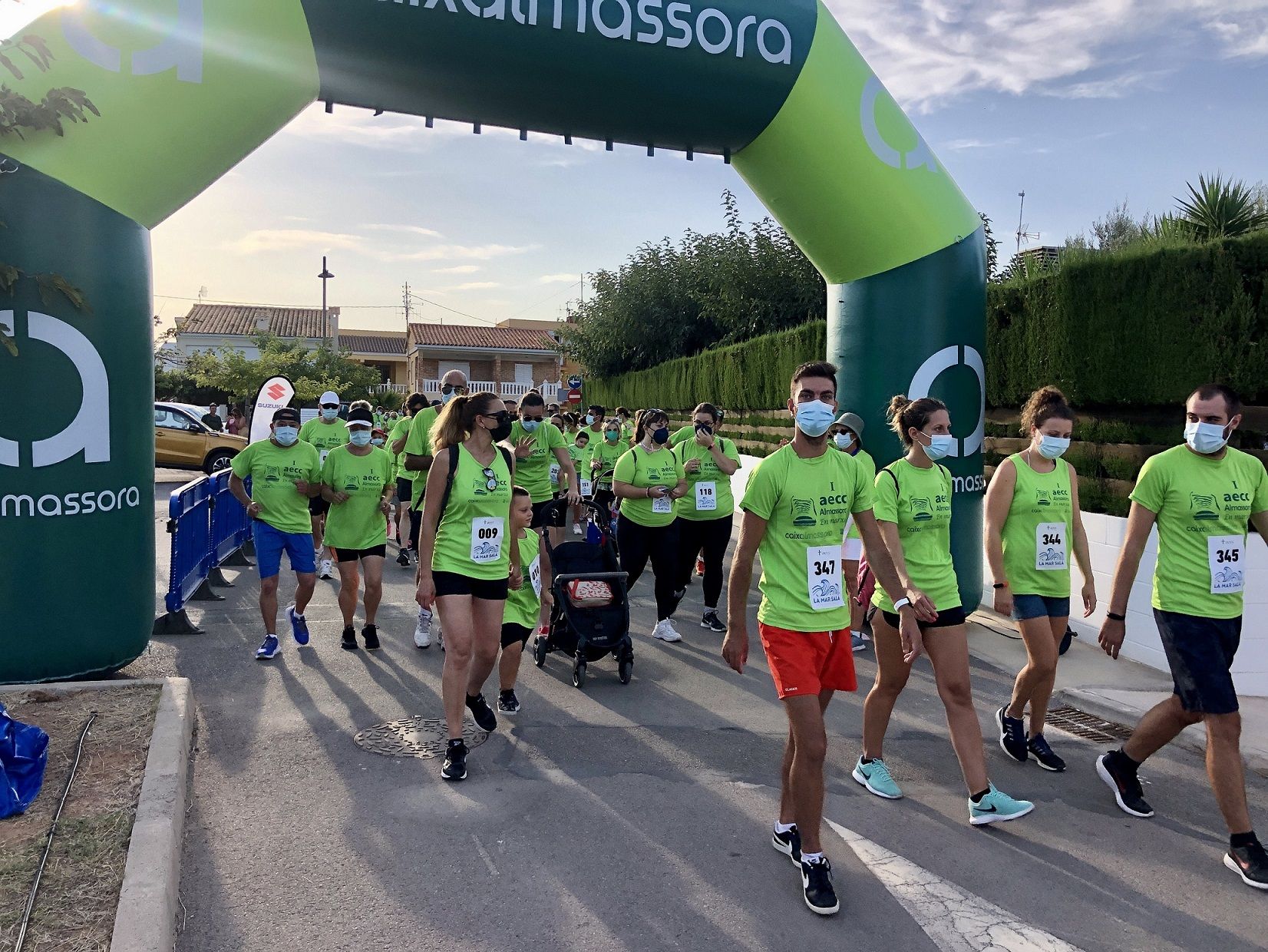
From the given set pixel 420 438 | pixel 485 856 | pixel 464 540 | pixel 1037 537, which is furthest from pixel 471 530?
pixel 420 438

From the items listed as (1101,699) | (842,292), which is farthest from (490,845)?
(842,292)

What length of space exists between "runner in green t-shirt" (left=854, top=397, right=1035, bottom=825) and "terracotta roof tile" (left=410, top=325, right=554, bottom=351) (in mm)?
50397

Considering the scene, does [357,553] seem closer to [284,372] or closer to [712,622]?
[712,622]

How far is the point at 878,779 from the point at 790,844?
0.93m

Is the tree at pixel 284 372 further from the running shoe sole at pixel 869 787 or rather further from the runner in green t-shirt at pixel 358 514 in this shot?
the running shoe sole at pixel 869 787

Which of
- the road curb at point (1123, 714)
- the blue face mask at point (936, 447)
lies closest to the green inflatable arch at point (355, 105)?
the road curb at point (1123, 714)

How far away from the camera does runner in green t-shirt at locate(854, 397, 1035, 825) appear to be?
4383 millimetres

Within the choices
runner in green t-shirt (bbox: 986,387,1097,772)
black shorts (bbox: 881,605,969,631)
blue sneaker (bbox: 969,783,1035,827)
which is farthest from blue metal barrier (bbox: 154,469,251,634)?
blue sneaker (bbox: 969,783,1035,827)

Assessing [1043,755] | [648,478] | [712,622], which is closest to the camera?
[1043,755]

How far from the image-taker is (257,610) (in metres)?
8.80

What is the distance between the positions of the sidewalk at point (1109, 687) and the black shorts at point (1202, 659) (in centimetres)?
156

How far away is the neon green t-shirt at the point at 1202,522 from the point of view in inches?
165

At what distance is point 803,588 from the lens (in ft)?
12.6

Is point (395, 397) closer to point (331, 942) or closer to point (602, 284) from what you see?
point (602, 284)
